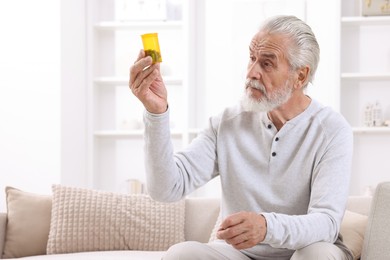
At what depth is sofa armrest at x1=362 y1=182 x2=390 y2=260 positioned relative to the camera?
237 centimetres

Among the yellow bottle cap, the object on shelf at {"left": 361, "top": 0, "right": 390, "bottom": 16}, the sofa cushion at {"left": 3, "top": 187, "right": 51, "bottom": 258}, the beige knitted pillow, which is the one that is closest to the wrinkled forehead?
the yellow bottle cap

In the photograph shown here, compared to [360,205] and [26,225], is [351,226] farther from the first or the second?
[26,225]

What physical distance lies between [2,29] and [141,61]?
366 centimetres

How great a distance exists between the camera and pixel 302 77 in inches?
104

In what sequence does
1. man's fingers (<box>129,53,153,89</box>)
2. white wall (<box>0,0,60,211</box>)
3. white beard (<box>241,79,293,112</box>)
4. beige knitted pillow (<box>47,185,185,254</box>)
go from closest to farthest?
1. man's fingers (<box>129,53,153,89</box>)
2. white beard (<box>241,79,293,112</box>)
3. beige knitted pillow (<box>47,185,185,254</box>)
4. white wall (<box>0,0,60,211</box>)

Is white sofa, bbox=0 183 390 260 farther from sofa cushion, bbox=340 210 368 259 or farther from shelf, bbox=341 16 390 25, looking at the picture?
shelf, bbox=341 16 390 25

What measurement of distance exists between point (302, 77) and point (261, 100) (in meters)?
0.20

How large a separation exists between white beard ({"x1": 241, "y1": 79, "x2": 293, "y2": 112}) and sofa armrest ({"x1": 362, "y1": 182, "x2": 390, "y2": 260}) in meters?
0.41

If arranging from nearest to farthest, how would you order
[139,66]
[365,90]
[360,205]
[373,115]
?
[139,66] < [360,205] < [373,115] < [365,90]

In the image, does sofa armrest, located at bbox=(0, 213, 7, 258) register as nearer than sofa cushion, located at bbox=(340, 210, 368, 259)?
No

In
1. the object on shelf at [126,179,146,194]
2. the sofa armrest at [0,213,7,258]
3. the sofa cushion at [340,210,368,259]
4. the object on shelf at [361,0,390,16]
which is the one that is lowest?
the object on shelf at [126,179,146,194]

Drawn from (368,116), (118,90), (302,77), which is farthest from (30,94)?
(302,77)

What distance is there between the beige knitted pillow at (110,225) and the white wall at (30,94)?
7.20 feet

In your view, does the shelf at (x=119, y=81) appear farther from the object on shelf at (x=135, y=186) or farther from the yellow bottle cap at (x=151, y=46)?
the yellow bottle cap at (x=151, y=46)
